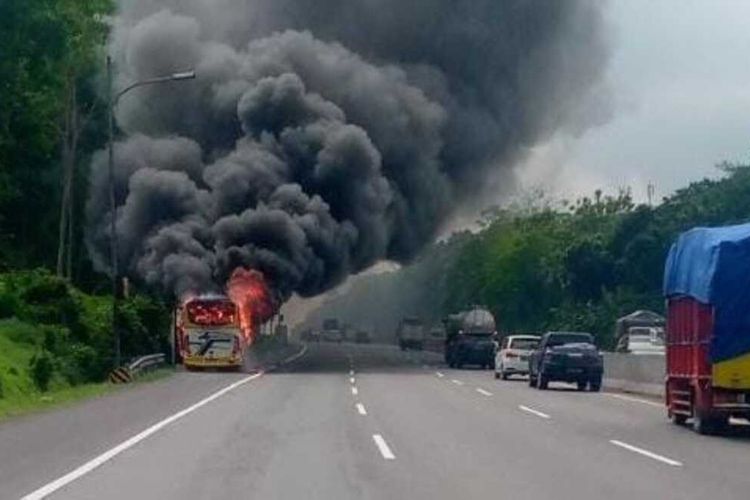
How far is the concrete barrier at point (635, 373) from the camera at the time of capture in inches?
1554

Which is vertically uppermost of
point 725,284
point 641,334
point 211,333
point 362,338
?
point 362,338

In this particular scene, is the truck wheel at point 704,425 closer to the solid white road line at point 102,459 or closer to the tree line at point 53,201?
the solid white road line at point 102,459

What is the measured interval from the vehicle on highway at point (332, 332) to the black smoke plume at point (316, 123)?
232 ft

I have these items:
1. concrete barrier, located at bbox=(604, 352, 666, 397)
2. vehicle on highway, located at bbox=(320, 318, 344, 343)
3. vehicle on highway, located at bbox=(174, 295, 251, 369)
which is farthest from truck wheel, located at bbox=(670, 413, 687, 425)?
vehicle on highway, located at bbox=(320, 318, 344, 343)

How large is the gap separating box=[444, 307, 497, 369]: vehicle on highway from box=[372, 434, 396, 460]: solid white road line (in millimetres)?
43210

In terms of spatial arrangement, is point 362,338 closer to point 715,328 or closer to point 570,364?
point 570,364

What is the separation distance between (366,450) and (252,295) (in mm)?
40631

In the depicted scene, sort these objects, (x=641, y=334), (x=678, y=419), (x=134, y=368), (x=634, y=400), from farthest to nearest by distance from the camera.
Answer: (x=641, y=334), (x=134, y=368), (x=634, y=400), (x=678, y=419)

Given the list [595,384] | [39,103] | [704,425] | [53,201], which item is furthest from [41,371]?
[53,201]

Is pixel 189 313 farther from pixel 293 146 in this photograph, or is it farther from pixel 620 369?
pixel 620 369

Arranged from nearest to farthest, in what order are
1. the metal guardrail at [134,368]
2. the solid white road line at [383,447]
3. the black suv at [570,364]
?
the solid white road line at [383,447], the black suv at [570,364], the metal guardrail at [134,368]

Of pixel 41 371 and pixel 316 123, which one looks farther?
pixel 316 123

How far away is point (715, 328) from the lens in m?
23.2

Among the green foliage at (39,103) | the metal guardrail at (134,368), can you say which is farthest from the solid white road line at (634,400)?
the green foliage at (39,103)
